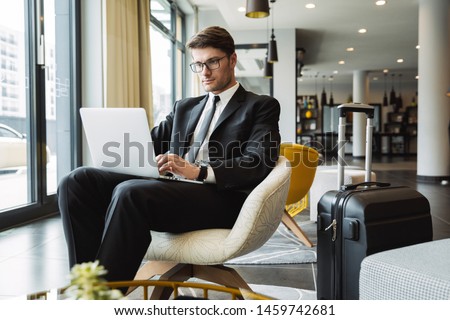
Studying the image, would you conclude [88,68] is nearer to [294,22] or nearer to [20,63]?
[20,63]

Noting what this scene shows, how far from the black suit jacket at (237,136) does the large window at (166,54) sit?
4752 millimetres

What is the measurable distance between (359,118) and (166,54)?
8238mm

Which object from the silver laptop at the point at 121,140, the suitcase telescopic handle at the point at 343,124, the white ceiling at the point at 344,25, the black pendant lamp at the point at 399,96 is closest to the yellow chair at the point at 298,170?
the suitcase telescopic handle at the point at 343,124

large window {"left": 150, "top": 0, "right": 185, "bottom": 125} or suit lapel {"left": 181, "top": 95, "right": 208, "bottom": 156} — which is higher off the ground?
large window {"left": 150, "top": 0, "right": 185, "bottom": 125}

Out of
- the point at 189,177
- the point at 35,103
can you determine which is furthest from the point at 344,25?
the point at 189,177

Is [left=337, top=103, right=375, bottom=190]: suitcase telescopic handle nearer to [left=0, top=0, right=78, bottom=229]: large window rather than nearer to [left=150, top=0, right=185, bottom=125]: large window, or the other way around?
[left=0, top=0, right=78, bottom=229]: large window

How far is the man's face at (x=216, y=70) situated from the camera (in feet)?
5.74

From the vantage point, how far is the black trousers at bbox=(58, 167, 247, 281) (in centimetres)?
133

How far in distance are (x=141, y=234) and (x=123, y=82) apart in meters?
3.58

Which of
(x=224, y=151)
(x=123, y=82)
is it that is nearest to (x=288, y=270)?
(x=224, y=151)

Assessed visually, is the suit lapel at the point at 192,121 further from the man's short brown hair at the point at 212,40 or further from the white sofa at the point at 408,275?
the white sofa at the point at 408,275

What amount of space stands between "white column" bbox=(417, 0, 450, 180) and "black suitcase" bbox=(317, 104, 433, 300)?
594cm

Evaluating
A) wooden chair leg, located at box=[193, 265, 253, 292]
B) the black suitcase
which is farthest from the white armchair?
the black suitcase

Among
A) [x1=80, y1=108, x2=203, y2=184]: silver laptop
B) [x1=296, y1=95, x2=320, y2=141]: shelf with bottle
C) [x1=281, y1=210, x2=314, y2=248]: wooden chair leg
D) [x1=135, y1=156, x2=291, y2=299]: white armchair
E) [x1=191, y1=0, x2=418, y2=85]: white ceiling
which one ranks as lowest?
[x1=281, y1=210, x2=314, y2=248]: wooden chair leg
